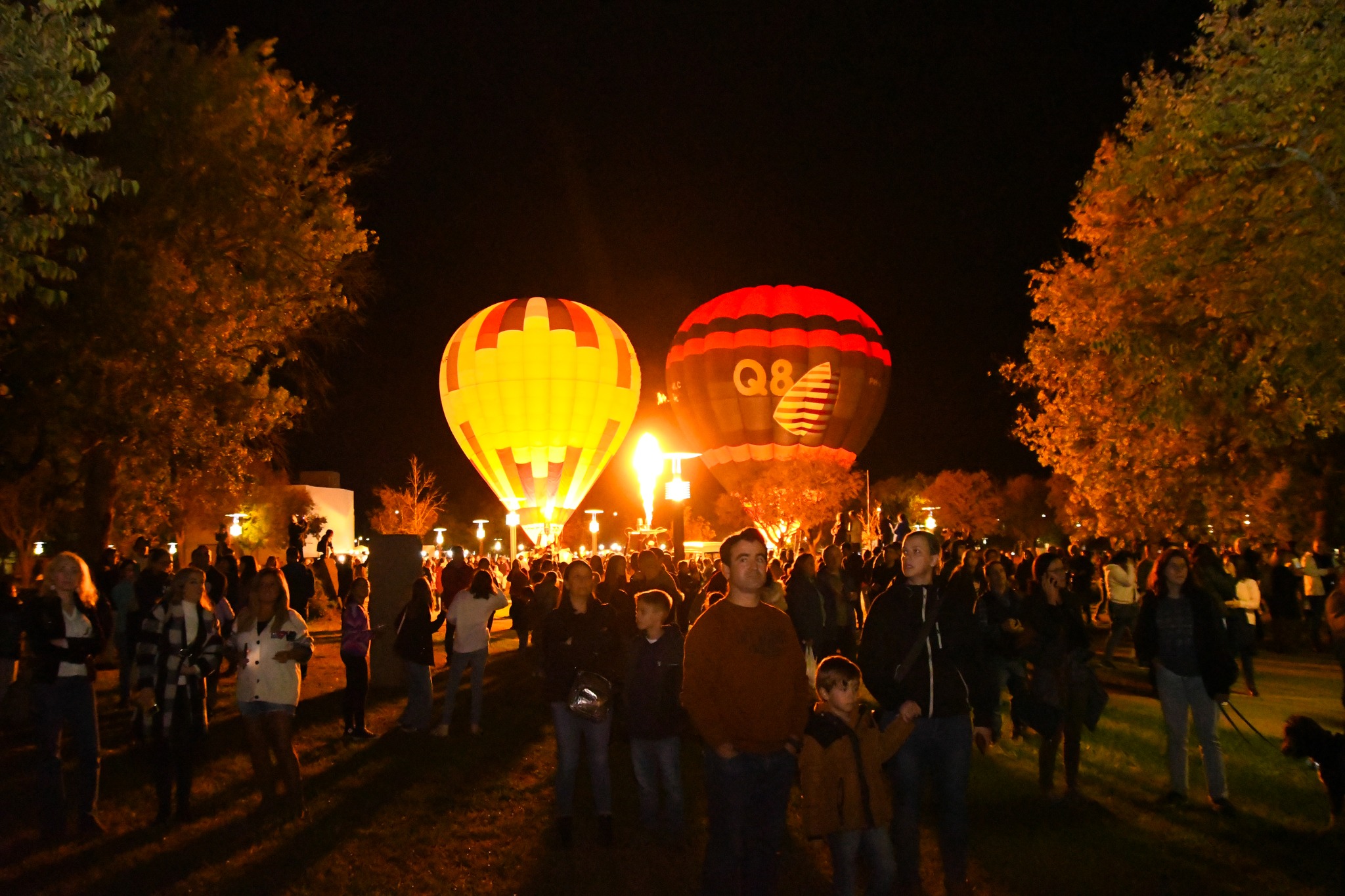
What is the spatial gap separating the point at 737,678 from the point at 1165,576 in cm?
400

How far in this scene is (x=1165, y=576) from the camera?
23.9ft

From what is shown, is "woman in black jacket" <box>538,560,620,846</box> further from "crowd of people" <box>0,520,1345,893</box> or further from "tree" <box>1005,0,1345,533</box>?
"tree" <box>1005,0,1345,533</box>

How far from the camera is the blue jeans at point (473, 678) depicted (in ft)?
34.1

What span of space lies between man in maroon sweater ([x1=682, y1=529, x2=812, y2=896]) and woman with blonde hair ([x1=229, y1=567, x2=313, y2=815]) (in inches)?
143

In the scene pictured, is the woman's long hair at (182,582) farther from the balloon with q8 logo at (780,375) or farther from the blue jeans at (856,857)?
the balloon with q8 logo at (780,375)

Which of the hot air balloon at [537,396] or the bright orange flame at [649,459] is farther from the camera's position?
the hot air balloon at [537,396]

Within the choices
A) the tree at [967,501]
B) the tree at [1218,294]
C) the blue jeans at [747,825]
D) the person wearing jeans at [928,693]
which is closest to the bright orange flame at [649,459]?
the tree at [1218,294]

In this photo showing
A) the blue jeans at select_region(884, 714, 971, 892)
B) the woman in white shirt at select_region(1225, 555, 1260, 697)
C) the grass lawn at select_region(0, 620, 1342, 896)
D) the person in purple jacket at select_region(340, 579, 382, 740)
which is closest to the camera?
the blue jeans at select_region(884, 714, 971, 892)

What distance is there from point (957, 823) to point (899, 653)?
855mm

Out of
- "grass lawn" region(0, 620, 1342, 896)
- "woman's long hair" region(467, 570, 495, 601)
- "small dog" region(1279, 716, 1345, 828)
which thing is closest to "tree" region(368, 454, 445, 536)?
"woman's long hair" region(467, 570, 495, 601)

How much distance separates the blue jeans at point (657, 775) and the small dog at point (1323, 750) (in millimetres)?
3618

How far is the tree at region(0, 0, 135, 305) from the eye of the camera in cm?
703

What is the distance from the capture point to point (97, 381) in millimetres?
14195

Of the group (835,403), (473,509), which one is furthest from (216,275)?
(473,509)
